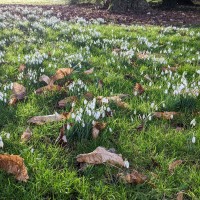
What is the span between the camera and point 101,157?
11.3 feet

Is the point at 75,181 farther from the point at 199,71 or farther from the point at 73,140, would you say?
the point at 199,71

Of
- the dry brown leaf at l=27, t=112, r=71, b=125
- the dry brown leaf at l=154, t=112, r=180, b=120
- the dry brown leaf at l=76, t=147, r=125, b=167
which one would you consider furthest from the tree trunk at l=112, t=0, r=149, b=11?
the dry brown leaf at l=76, t=147, r=125, b=167

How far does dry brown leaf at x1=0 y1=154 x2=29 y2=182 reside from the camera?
10.3 feet

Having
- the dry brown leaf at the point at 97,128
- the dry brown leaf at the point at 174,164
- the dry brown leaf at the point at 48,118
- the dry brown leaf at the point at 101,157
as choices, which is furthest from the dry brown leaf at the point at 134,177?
the dry brown leaf at the point at 48,118

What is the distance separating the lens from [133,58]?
279 inches

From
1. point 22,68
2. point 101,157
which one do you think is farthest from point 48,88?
point 101,157

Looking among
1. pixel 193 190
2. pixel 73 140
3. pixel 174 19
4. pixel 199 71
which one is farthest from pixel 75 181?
pixel 174 19

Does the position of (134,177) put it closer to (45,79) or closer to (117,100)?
(117,100)

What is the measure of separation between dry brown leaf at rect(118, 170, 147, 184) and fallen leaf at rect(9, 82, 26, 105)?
2.18 meters

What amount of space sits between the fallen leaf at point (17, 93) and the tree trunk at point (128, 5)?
12762 mm

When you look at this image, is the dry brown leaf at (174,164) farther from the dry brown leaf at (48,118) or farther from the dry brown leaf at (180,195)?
the dry brown leaf at (48,118)

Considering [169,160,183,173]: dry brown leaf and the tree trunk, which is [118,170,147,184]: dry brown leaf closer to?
[169,160,183,173]: dry brown leaf

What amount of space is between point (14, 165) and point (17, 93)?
→ 1.96m

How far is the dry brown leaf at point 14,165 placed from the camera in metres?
3.13
